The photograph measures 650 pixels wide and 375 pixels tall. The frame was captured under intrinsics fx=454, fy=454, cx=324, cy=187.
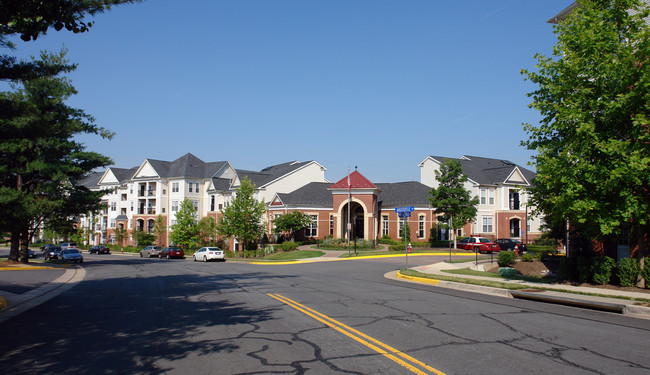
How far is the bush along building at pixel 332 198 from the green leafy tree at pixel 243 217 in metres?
5.70

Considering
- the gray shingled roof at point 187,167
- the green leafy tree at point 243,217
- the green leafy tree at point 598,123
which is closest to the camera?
the green leafy tree at point 598,123

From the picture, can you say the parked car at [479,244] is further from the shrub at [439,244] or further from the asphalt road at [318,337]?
the asphalt road at [318,337]

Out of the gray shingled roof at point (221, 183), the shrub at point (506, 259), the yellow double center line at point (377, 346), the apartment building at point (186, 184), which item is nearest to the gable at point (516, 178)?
the apartment building at point (186, 184)

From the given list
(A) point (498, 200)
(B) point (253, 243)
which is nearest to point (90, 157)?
(B) point (253, 243)

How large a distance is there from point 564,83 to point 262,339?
13.4m

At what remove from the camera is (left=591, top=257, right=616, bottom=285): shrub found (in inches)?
636

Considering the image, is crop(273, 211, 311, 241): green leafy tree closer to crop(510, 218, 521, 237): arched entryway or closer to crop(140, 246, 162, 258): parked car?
crop(140, 246, 162, 258): parked car

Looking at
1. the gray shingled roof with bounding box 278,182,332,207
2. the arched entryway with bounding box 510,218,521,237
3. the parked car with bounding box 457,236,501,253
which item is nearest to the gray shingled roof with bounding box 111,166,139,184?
the gray shingled roof with bounding box 278,182,332,207

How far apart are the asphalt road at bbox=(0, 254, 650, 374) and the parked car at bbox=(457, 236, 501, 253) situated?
32.2 metres

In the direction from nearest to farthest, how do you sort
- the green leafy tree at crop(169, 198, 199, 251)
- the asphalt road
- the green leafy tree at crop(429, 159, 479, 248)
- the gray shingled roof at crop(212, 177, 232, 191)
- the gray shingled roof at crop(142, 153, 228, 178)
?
1. the asphalt road
2. the green leafy tree at crop(429, 159, 479, 248)
3. the green leafy tree at crop(169, 198, 199, 251)
4. the gray shingled roof at crop(212, 177, 232, 191)
5. the gray shingled roof at crop(142, 153, 228, 178)

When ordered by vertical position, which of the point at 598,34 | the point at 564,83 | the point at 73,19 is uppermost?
the point at 598,34

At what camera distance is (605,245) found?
1966 cm

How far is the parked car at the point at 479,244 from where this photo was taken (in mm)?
44094

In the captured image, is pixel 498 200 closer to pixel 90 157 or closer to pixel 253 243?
pixel 253 243
